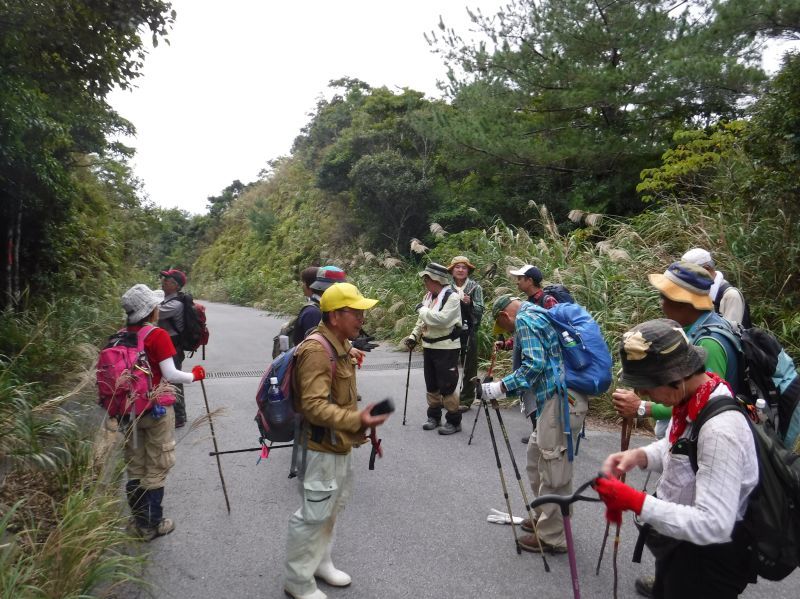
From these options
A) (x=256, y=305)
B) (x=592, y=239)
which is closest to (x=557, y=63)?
(x=592, y=239)

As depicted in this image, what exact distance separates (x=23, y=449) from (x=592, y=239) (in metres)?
11.6

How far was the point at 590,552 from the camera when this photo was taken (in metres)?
3.91

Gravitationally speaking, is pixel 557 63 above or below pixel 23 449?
above

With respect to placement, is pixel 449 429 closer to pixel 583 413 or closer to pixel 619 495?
pixel 583 413

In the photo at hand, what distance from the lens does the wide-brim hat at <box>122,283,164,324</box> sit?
12.8 feet

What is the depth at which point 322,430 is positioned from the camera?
10.5 feet

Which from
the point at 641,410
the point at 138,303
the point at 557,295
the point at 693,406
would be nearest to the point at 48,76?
the point at 138,303

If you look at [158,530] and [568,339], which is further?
[158,530]

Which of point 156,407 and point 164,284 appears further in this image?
point 164,284

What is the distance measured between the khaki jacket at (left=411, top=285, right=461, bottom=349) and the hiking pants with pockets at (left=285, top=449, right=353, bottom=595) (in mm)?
3123

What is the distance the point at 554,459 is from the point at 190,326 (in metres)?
4.24

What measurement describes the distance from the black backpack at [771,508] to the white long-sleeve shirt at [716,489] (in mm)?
31

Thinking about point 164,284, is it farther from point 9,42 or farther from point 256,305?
point 256,305

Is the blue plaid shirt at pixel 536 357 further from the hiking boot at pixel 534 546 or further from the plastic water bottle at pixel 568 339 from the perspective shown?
the hiking boot at pixel 534 546
